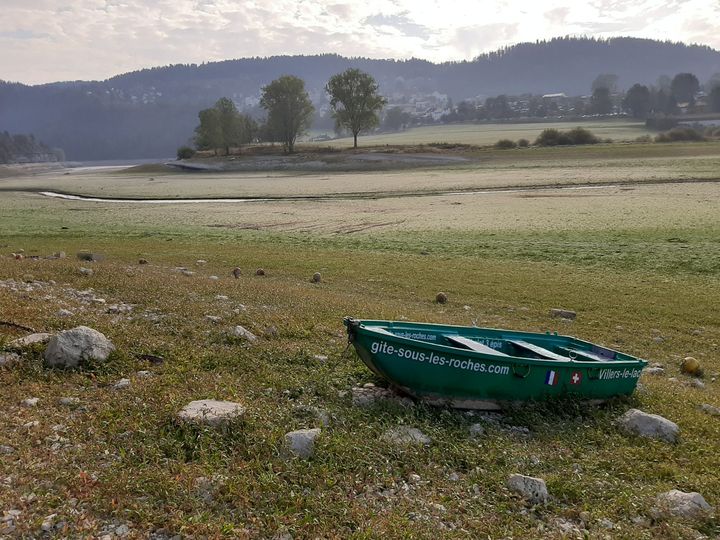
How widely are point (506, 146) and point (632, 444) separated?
13651cm

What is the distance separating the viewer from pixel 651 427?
976 centimetres

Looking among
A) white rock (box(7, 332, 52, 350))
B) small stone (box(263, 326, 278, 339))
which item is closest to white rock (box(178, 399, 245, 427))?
white rock (box(7, 332, 52, 350))

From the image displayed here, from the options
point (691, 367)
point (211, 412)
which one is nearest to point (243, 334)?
point (211, 412)

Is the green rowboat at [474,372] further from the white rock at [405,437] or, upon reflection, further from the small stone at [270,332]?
the small stone at [270,332]

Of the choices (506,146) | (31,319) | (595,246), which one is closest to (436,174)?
(506,146)

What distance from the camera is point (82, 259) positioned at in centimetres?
2544

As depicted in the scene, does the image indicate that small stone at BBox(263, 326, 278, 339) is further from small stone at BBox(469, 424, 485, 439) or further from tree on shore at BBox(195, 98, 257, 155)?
tree on shore at BBox(195, 98, 257, 155)

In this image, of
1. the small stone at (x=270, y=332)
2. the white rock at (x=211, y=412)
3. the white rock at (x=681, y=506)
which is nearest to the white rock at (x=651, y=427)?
the white rock at (x=681, y=506)

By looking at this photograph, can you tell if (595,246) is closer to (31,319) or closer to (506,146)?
(31,319)

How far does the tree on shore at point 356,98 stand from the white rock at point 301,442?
146552 millimetres

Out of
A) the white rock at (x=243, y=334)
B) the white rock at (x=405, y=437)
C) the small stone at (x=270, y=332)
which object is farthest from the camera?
the small stone at (x=270, y=332)

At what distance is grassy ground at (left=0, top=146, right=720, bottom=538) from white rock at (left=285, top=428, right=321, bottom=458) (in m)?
0.13

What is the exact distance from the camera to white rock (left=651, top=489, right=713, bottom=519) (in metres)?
7.47

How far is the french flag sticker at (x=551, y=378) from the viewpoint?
33.4 feet
